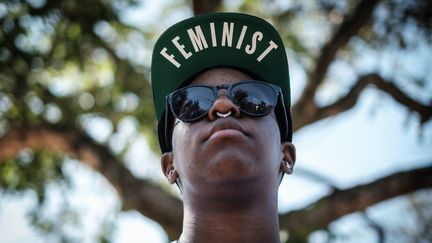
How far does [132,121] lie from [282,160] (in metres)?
5.89

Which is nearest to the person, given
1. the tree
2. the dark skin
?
the dark skin

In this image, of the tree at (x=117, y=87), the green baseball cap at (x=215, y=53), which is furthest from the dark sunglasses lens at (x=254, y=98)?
the tree at (x=117, y=87)

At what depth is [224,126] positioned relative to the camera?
8.83 ft

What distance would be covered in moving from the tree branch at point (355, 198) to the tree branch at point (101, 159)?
1412 mm

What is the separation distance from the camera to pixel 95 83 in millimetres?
8945

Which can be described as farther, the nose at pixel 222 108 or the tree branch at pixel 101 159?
the tree branch at pixel 101 159

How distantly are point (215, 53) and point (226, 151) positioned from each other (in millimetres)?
680

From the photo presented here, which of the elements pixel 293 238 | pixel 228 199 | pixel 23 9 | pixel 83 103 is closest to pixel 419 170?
pixel 293 238

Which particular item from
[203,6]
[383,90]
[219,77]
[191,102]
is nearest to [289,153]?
[219,77]

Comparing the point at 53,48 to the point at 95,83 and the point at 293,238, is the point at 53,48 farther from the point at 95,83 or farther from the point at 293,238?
the point at 293,238

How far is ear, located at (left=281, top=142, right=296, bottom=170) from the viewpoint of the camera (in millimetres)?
3133

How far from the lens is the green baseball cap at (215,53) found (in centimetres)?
314

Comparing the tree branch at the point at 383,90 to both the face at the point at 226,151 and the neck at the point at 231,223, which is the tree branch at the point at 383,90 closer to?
the face at the point at 226,151

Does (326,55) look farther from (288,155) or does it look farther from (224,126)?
(224,126)
